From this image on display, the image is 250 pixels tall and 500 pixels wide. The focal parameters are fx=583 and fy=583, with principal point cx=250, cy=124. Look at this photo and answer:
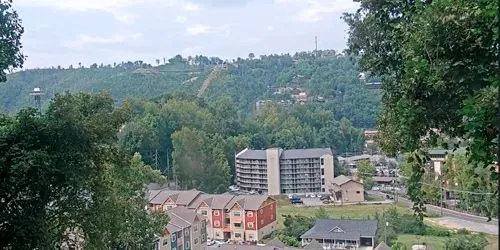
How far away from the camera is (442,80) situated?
2742 millimetres

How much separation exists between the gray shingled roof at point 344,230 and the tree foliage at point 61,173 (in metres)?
10.9

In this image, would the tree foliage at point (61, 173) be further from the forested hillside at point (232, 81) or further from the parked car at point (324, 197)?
the forested hillside at point (232, 81)

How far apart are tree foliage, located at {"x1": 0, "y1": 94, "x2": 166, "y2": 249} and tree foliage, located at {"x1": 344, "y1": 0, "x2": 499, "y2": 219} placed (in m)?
2.14

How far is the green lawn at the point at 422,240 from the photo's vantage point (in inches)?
531

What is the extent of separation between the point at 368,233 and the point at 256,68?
119 ft

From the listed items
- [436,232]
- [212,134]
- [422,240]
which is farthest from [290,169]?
[422,240]

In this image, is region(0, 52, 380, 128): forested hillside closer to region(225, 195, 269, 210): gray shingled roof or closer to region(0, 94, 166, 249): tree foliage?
region(225, 195, 269, 210): gray shingled roof

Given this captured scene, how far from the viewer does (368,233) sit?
48.6 ft

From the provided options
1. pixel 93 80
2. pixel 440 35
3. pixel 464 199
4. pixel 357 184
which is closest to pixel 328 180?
pixel 357 184

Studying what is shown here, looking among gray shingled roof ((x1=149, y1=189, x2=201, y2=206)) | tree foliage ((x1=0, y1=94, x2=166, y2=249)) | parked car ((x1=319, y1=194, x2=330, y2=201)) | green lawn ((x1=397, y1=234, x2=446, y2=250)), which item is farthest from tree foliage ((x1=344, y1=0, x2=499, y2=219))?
parked car ((x1=319, y1=194, x2=330, y2=201))

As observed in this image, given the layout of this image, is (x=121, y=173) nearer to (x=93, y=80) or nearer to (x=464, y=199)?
(x=464, y=199)

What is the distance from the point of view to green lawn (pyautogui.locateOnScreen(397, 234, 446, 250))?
13.5 metres

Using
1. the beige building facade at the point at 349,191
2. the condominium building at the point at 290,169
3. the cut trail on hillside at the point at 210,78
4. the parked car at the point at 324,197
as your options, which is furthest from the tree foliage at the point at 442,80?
the cut trail on hillside at the point at 210,78

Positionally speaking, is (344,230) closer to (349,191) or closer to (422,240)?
(422,240)
